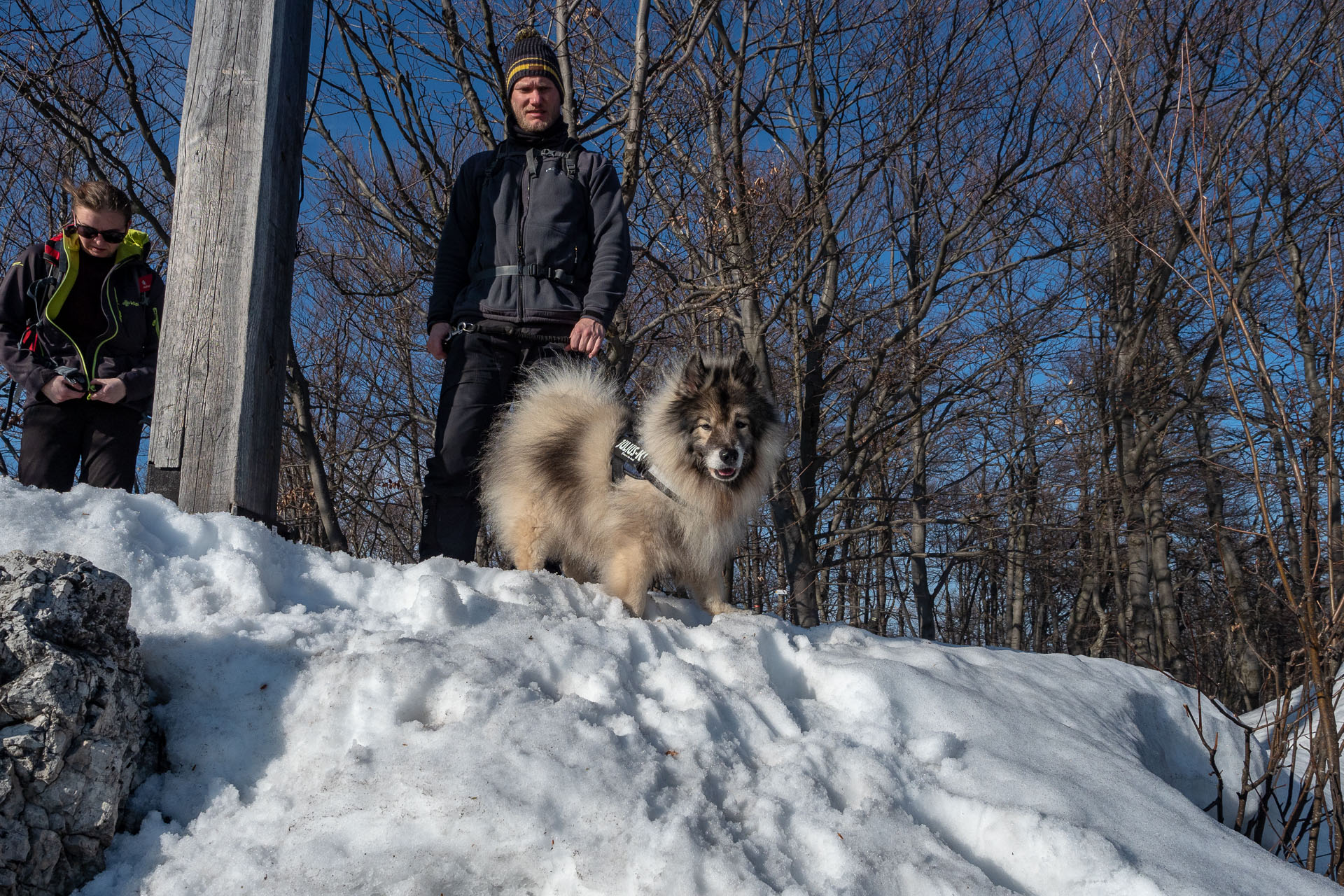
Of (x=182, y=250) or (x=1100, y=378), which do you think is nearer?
(x=182, y=250)

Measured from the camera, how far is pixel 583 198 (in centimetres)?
409

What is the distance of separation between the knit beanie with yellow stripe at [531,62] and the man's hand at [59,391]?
2602 millimetres

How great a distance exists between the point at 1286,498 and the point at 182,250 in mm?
12265

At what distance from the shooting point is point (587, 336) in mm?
3756

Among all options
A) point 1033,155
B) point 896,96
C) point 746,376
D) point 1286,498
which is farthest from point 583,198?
point 1286,498

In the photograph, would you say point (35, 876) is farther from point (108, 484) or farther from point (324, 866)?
point (108, 484)

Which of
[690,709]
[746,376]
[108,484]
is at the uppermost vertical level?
[746,376]

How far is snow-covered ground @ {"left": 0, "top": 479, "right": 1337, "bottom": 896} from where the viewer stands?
171cm

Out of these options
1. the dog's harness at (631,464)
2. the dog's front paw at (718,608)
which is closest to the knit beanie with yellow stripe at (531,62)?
the dog's harness at (631,464)

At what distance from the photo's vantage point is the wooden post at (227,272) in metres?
3.05

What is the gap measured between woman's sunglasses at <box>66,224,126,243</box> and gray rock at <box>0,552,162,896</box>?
8.77 ft

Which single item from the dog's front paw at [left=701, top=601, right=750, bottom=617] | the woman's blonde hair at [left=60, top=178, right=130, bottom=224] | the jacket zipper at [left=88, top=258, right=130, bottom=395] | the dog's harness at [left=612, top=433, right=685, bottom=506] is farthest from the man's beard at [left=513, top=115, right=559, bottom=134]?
the dog's front paw at [left=701, top=601, right=750, bottom=617]

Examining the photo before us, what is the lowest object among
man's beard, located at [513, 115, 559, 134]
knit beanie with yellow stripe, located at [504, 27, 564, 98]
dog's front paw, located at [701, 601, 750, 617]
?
dog's front paw, located at [701, 601, 750, 617]

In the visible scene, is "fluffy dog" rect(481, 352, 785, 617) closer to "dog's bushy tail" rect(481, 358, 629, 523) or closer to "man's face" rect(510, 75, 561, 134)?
"dog's bushy tail" rect(481, 358, 629, 523)
